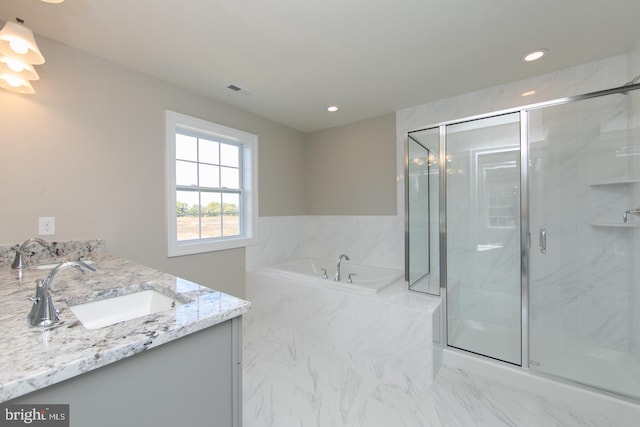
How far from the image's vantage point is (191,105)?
265 centimetres

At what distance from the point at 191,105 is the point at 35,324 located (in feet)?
7.90

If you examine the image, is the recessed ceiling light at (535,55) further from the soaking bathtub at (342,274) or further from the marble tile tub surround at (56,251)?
the marble tile tub surround at (56,251)

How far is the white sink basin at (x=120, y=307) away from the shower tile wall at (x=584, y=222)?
10.2ft

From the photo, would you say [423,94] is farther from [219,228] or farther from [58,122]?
[58,122]

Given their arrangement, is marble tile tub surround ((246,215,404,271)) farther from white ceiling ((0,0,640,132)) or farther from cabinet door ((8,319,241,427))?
cabinet door ((8,319,241,427))

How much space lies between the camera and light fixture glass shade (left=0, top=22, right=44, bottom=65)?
1347mm

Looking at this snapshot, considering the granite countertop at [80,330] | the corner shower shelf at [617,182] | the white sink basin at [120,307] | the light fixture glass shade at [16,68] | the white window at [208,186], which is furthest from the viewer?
the white window at [208,186]

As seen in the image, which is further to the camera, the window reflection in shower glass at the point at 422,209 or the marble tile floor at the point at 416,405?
the window reflection in shower glass at the point at 422,209

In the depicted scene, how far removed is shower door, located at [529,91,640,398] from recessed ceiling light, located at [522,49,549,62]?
0.42m

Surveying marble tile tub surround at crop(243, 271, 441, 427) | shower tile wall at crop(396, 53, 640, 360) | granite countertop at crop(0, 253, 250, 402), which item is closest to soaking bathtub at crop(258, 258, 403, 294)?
marble tile tub surround at crop(243, 271, 441, 427)

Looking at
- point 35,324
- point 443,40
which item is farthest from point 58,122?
point 443,40

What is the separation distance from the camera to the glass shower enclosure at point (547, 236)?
2.06 m

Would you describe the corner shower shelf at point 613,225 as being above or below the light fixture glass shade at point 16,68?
below

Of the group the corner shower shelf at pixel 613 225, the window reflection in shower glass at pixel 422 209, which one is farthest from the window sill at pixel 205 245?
the corner shower shelf at pixel 613 225
